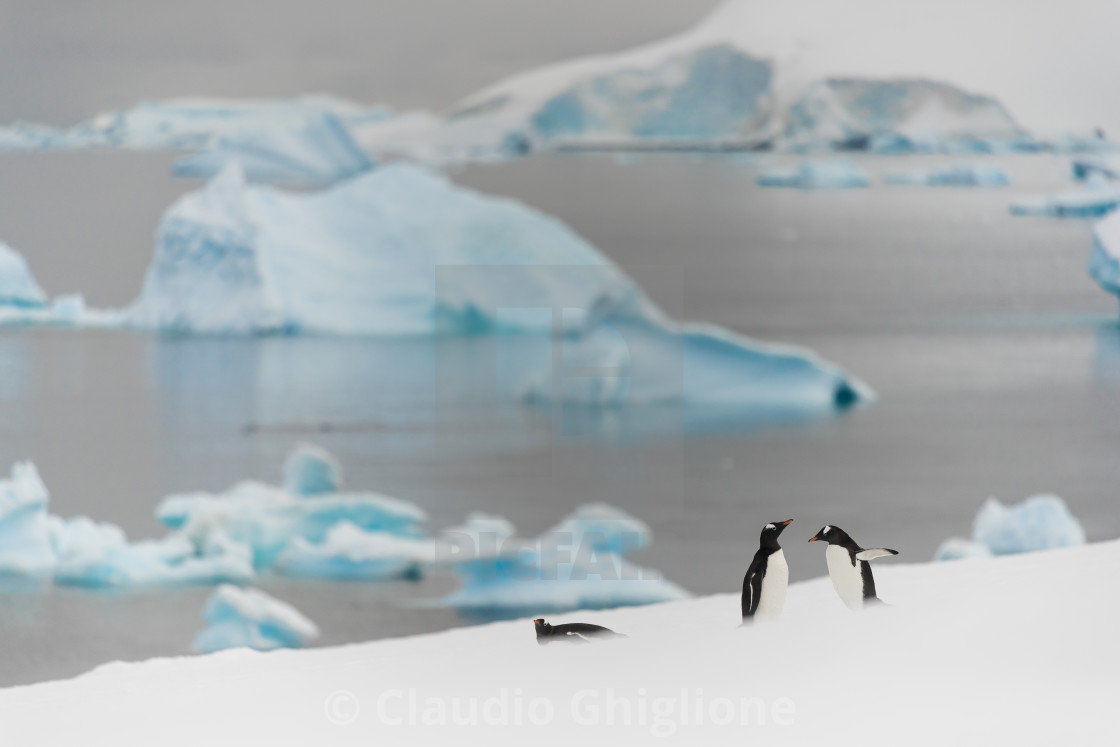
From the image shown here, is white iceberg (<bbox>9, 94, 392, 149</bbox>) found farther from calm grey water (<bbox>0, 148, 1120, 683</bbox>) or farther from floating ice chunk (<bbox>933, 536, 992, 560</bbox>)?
floating ice chunk (<bbox>933, 536, 992, 560</bbox>)

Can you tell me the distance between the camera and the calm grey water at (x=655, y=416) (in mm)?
4141

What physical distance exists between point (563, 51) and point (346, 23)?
2.37 feet

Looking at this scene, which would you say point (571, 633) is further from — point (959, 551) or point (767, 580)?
point (959, 551)

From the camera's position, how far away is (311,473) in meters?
4.12

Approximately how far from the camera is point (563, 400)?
425cm

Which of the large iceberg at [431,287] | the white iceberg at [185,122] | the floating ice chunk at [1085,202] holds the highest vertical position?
the white iceberg at [185,122]

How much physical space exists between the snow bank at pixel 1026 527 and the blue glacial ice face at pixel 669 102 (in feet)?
5.07

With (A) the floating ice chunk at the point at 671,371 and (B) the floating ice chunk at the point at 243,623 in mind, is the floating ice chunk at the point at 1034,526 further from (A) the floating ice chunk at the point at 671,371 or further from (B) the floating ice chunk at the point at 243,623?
(B) the floating ice chunk at the point at 243,623

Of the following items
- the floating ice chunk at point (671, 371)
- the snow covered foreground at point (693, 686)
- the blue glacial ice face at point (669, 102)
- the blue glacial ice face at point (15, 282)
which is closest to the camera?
the snow covered foreground at point (693, 686)

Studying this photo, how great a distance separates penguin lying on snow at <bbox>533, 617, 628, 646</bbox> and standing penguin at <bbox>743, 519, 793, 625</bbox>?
14.4 inches

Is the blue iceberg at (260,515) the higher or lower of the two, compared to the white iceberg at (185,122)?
lower

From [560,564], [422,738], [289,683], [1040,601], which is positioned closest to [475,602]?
[560,564]

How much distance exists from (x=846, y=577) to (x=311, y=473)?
5.79 feet

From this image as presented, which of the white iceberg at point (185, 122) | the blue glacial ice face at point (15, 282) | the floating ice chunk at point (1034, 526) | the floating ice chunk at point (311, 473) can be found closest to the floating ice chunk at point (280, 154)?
the white iceberg at point (185, 122)
